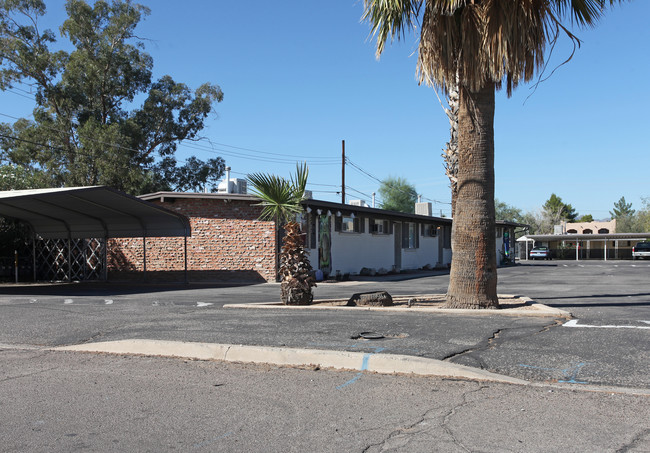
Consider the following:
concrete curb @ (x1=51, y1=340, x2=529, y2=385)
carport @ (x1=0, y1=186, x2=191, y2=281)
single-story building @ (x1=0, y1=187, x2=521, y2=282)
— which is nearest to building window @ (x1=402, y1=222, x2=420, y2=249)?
single-story building @ (x1=0, y1=187, x2=521, y2=282)

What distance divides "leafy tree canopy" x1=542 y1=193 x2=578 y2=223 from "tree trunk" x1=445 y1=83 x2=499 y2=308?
93130 mm

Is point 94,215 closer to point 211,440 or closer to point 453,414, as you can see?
point 211,440

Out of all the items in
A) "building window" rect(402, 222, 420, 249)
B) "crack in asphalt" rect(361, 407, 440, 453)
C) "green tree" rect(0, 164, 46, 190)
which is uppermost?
"green tree" rect(0, 164, 46, 190)

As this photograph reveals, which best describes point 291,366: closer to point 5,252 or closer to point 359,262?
point 359,262

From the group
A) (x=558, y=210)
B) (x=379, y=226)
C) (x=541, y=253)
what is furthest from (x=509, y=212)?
(x=379, y=226)

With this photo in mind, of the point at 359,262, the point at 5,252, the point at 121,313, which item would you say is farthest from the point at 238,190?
the point at 121,313

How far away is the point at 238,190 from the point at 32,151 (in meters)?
18.7

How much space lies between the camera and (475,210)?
419 inches

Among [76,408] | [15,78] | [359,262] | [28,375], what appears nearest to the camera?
[76,408]

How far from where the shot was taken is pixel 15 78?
3766 cm

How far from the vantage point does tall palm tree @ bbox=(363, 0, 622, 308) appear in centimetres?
1017

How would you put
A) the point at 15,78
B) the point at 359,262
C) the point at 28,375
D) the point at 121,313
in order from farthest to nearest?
the point at 15,78
the point at 359,262
the point at 121,313
the point at 28,375

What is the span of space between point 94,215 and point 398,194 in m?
54.8

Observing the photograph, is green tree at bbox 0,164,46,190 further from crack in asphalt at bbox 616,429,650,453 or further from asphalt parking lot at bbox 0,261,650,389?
crack in asphalt at bbox 616,429,650,453
